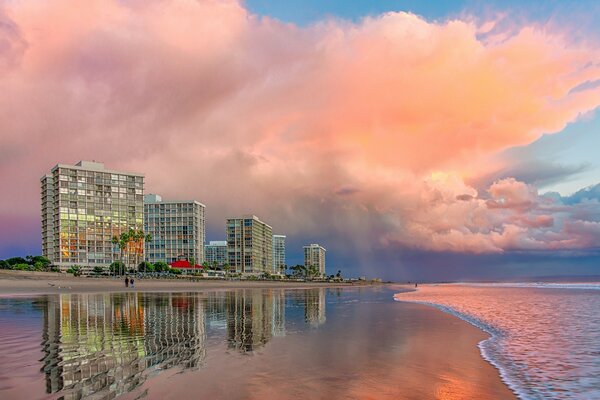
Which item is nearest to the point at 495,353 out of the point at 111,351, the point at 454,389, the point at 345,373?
the point at 454,389

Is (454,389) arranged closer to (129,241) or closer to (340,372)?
(340,372)

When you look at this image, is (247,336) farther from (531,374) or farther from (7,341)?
(531,374)

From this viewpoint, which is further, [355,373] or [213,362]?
[213,362]

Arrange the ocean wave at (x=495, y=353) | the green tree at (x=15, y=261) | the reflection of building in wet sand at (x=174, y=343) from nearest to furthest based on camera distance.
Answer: the ocean wave at (x=495, y=353), the reflection of building in wet sand at (x=174, y=343), the green tree at (x=15, y=261)

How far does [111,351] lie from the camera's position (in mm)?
14164

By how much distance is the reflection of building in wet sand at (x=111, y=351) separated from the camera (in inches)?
402

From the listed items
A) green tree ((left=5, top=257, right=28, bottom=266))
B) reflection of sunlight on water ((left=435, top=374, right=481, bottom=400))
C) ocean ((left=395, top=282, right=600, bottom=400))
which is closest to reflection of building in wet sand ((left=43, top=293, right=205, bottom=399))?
reflection of sunlight on water ((left=435, top=374, right=481, bottom=400))

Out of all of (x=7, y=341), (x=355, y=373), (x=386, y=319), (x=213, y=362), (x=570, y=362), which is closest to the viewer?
(x=355, y=373)

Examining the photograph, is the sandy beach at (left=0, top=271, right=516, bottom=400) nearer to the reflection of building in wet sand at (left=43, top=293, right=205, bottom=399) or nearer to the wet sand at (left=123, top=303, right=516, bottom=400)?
the wet sand at (left=123, top=303, right=516, bottom=400)

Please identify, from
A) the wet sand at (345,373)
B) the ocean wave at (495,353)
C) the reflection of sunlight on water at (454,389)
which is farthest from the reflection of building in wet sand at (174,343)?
the ocean wave at (495,353)

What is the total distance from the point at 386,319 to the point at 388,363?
13.9m

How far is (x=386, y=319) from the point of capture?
26797mm

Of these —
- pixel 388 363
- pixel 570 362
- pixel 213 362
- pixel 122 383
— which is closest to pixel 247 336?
pixel 213 362

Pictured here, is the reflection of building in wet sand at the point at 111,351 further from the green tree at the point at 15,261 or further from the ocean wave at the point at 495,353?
the green tree at the point at 15,261
